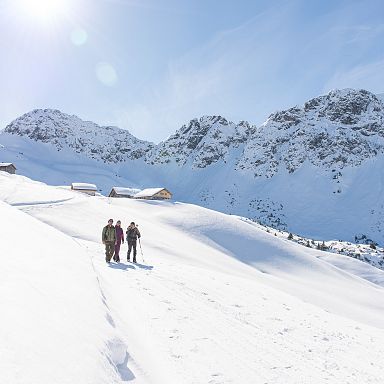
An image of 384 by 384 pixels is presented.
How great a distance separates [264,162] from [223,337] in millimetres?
118523

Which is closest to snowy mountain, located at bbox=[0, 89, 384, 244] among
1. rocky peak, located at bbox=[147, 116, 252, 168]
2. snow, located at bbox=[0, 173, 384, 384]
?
rocky peak, located at bbox=[147, 116, 252, 168]

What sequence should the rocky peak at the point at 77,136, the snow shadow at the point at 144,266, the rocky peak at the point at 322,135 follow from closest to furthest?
1. the snow shadow at the point at 144,266
2. the rocky peak at the point at 322,135
3. the rocky peak at the point at 77,136

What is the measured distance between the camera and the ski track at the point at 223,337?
698 cm

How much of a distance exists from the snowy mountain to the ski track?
77.2 meters

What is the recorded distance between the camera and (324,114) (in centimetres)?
12812

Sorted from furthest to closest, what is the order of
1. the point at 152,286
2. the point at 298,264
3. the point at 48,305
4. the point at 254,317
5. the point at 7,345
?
the point at 298,264, the point at 152,286, the point at 254,317, the point at 48,305, the point at 7,345

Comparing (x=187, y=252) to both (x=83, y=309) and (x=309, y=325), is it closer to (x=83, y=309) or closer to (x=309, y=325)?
(x=309, y=325)

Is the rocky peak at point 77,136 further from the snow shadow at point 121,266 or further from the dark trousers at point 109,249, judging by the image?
the snow shadow at point 121,266

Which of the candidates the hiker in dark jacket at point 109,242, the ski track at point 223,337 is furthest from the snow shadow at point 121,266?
the ski track at point 223,337

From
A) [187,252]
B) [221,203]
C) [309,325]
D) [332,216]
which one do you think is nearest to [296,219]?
[332,216]

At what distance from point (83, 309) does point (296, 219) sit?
93.8m

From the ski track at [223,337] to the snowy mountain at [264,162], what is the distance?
7722 cm

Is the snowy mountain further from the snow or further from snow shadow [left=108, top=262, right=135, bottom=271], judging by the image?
the snow

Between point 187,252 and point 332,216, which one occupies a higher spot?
point 332,216
